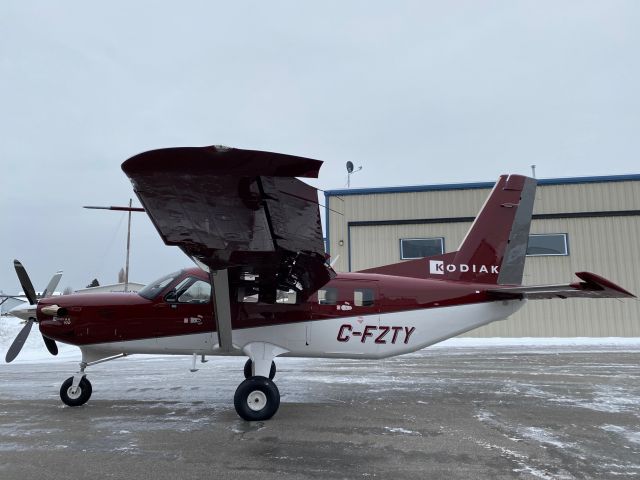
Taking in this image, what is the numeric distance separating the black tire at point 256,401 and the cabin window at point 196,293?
5.42 feet

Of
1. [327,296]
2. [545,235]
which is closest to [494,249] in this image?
[327,296]

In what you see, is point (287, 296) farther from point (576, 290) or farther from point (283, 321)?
point (576, 290)

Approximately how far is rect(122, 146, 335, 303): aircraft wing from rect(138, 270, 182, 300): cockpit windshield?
141 cm

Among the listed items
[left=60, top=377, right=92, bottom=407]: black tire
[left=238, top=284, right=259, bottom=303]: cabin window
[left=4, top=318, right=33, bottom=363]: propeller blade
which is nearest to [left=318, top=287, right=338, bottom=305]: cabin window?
[left=238, top=284, right=259, bottom=303]: cabin window

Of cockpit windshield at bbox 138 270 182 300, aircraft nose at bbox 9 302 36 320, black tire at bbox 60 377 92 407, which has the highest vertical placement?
cockpit windshield at bbox 138 270 182 300

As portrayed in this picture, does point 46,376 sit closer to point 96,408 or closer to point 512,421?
point 96,408

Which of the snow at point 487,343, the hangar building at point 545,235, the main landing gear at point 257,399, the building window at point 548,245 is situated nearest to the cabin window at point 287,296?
the main landing gear at point 257,399

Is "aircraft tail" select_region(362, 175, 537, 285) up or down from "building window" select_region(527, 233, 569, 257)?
down

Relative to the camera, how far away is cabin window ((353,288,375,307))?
6934 mm

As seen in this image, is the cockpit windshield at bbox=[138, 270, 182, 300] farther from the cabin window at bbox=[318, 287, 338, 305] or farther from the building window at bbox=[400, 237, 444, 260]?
the building window at bbox=[400, 237, 444, 260]

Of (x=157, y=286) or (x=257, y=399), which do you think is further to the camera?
(x=157, y=286)

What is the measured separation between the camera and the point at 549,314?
17578mm

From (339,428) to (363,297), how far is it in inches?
89.3

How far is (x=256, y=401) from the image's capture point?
18.4 ft
